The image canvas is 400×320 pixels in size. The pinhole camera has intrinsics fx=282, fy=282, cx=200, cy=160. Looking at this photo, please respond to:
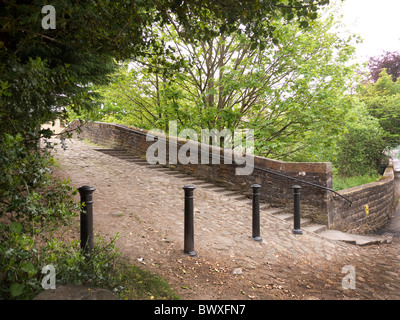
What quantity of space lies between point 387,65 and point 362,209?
779 inches

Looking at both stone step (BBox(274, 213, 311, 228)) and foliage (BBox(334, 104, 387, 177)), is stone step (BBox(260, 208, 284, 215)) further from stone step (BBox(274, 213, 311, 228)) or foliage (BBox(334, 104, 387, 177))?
foliage (BBox(334, 104, 387, 177))

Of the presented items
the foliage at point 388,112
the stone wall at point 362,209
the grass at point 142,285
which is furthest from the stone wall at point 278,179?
the foliage at point 388,112

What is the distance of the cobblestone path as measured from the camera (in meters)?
3.57

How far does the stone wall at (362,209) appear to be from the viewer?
7.55 m

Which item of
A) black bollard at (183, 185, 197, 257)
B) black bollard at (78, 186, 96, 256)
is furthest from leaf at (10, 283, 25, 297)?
black bollard at (183, 185, 197, 257)

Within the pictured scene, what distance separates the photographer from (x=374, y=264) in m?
5.11

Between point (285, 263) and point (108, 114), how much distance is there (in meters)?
13.6

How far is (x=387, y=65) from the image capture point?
23172 millimetres

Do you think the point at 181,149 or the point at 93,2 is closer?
the point at 93,2

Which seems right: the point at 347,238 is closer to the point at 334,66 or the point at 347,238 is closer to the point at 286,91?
the point at 286,91

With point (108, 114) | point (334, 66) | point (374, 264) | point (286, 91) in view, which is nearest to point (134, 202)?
point (374, 264)

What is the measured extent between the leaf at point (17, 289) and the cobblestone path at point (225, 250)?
5.32ft

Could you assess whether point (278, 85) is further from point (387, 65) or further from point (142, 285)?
point (387, 65)

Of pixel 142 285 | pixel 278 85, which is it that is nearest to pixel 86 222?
pixel 142 285
